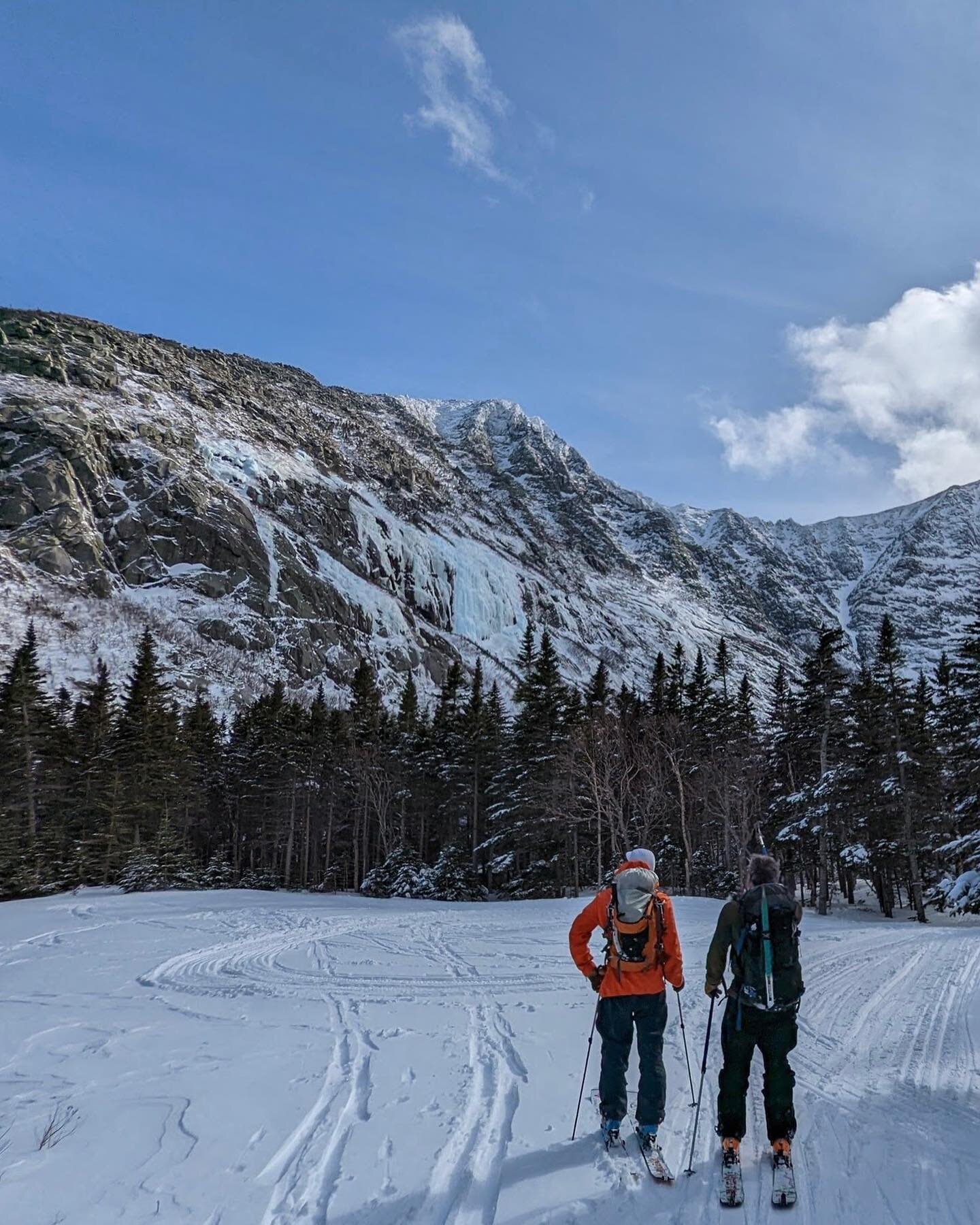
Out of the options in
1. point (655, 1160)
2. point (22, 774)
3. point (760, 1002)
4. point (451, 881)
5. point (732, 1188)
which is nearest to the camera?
point (732, 1188)

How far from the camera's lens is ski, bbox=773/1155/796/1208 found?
3.88 metres

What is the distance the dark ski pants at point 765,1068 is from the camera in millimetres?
4371

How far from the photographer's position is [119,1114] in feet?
16.9

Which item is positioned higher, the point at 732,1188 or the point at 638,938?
the point at 638,938

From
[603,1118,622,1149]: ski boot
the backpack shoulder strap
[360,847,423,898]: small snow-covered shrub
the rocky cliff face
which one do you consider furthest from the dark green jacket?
the rocky cliff face

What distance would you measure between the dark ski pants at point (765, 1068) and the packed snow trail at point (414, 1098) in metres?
0.27

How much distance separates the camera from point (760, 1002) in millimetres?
4438

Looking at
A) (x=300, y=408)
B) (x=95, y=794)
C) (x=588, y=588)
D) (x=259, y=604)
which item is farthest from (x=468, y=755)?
(x=300, y=408)

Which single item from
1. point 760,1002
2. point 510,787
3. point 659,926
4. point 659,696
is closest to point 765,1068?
point 760,1002

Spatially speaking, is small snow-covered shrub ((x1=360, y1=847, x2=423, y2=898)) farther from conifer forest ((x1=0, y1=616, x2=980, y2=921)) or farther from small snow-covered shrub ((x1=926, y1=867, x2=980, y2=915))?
small snow-covered shrub ((x1=926, y1=867, x2=980, y2=915))

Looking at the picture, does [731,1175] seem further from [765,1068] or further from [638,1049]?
[638,1049]

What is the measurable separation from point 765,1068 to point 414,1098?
2761 millimetres

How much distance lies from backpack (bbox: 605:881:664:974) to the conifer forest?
1802 cm

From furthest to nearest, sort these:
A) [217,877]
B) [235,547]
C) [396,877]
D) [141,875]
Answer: [235,547] < [217,877] < [396,877] < [141,875]
